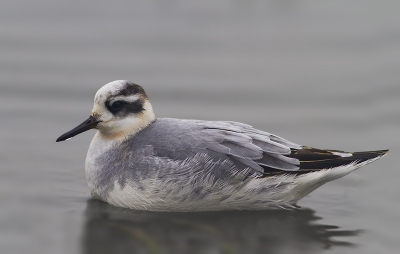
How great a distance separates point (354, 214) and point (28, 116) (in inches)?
185

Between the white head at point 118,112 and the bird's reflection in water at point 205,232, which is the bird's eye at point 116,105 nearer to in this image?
the white head at point 118,112

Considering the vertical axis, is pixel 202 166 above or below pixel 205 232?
above

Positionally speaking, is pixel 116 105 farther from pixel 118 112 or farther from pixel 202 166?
pixel 202 166

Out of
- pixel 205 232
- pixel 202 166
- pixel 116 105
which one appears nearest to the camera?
pixel 205 232

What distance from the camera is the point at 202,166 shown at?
326 inches

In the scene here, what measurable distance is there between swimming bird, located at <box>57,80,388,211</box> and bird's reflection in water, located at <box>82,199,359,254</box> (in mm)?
131

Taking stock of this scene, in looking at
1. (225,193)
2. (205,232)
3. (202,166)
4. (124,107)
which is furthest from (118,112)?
(205,232)

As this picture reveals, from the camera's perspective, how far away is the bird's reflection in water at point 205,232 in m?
7.82

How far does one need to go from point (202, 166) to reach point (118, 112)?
1.25 meters

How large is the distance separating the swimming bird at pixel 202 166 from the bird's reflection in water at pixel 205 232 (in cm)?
13

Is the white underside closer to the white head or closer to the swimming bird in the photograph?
the swimming bird

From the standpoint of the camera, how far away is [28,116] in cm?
1050

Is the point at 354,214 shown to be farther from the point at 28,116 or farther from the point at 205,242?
the point at 28,116

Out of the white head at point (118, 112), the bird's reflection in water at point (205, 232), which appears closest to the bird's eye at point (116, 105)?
the white head at point (118, 112)
